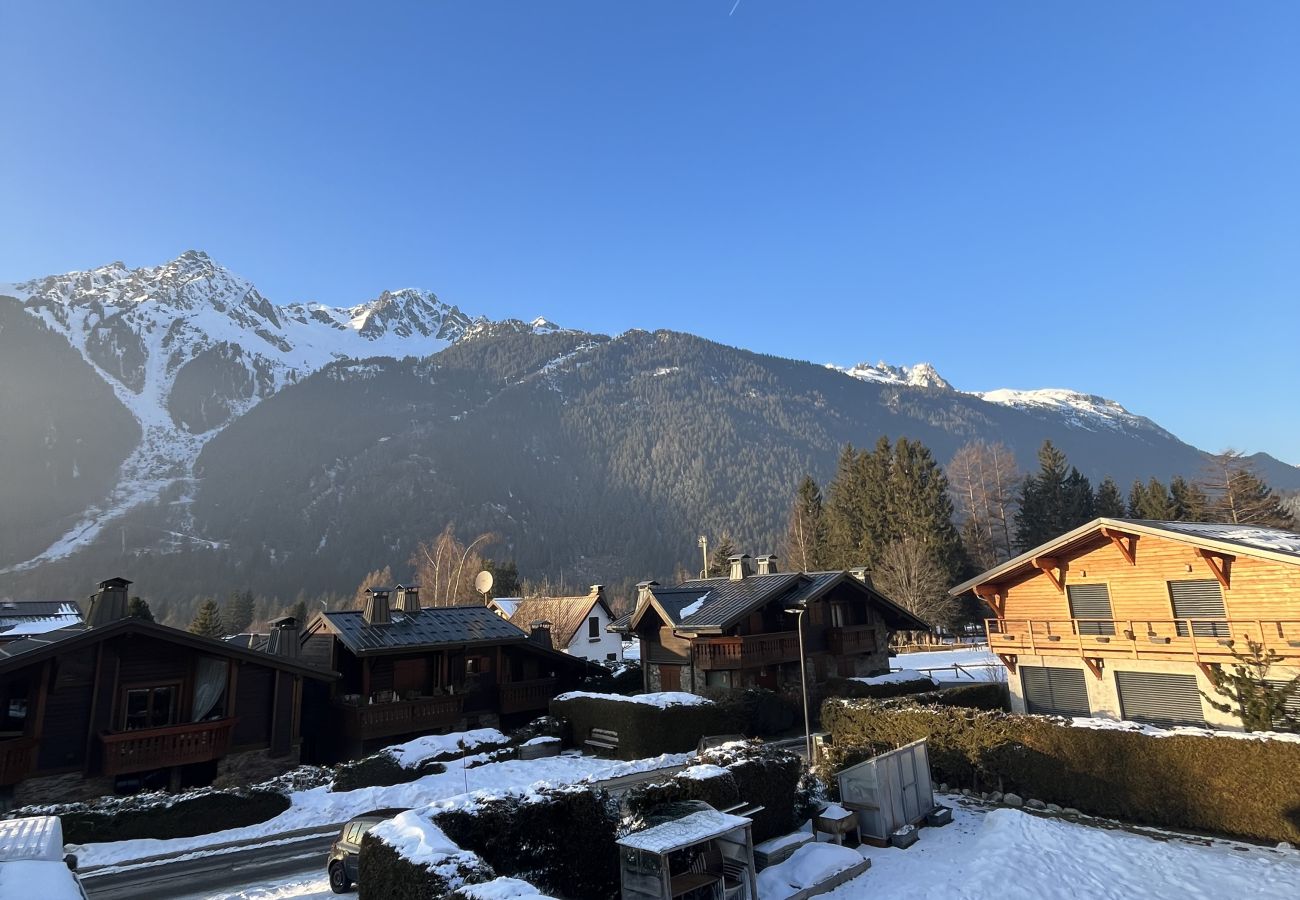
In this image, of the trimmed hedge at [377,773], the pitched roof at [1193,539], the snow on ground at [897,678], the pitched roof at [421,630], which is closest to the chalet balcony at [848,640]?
the snow on ground at [897,678]

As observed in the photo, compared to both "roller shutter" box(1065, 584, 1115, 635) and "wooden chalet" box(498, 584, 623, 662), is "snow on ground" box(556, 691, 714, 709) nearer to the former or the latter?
"roller shutter" box(1065, 584, 1115, 635)

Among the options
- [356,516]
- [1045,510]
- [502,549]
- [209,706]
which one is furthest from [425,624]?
[356,516]

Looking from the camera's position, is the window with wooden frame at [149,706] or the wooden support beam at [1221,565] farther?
the wooden support beam at [1221,565]

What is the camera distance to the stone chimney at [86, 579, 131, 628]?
2673 centimetres

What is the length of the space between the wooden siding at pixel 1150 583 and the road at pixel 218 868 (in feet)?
75.7

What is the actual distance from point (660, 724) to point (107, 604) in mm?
23065

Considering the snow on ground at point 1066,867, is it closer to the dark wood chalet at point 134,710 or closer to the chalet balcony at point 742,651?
the chalet balcony at point 742,651

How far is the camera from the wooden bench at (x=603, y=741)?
29.7 m

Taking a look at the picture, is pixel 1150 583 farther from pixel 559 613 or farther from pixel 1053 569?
pixel 559 613

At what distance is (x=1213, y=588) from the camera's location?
1054 inches

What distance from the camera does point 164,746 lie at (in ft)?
80.6

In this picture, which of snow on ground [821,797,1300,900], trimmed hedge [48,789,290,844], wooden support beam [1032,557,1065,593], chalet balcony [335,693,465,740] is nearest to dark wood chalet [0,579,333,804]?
chalet balcony [335,693,465,740]

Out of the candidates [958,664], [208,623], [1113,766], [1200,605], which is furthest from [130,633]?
[208,623]

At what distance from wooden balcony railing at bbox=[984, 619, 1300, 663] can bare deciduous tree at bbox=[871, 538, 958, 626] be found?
96.9 feet
